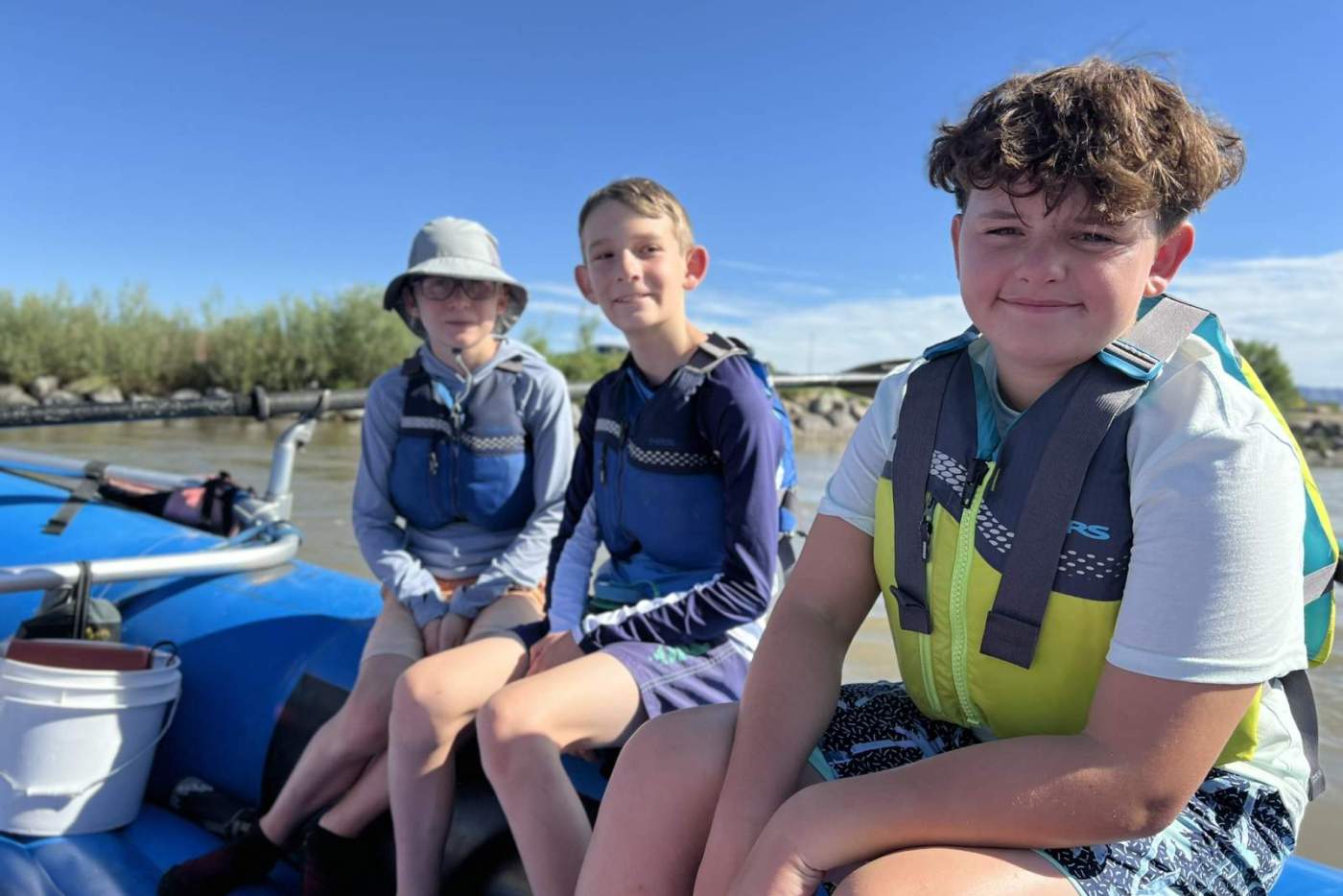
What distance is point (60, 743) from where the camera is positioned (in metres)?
1.91

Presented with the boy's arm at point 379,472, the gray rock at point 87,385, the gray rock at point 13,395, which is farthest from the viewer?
the gray rock at point 87,385

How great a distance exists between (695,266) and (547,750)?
104 centimetres

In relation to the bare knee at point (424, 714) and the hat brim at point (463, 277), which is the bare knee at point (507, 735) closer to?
the bare knee at point (424, 714)

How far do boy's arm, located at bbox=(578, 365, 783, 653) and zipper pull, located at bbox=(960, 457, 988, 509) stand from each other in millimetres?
603

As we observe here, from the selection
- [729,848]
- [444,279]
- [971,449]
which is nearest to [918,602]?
[971,449]

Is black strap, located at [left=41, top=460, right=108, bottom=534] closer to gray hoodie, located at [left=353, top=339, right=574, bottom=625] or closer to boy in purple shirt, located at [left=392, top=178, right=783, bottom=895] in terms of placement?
gray hoodie, located at [left=353, top=339, right=574, bottom=625]

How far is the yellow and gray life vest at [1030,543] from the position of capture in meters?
0.99

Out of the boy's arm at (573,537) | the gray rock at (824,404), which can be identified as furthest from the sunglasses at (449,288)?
the gray rock at (824,404)

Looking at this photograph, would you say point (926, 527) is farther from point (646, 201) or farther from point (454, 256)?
point (454, 256)

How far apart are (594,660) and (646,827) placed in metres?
0.52

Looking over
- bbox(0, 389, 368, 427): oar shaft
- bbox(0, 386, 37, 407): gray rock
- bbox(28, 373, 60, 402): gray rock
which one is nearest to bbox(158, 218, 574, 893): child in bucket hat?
bbox(0, 389, 368, 427): oar shaft

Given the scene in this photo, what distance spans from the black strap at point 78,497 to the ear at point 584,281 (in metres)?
1.76

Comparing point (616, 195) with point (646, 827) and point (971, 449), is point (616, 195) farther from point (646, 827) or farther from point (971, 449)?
point (646, 827)

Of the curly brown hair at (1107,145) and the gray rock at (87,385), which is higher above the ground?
the curly brown hair at (1107,145)
